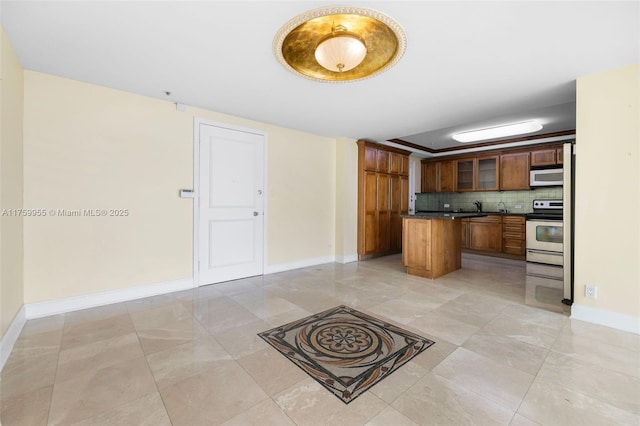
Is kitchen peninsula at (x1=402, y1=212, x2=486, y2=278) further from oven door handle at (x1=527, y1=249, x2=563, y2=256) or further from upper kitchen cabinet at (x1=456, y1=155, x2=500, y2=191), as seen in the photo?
upper kitchen cabinet at (x1=456, y1=155, x2=500, y2=191)

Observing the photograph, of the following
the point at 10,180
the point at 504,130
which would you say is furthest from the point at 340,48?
the point at 504,130

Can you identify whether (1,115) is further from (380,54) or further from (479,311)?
(479,311)

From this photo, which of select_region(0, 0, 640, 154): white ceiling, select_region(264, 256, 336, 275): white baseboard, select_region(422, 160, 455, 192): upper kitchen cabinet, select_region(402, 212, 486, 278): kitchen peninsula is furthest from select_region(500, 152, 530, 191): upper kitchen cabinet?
select_region(264, 256, 336, 275): white baseboard

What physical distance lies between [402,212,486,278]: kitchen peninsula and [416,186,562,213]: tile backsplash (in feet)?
8.66

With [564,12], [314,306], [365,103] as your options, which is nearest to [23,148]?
[314,306]

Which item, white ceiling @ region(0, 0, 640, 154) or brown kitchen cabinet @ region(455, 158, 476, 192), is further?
brown kitchen cabinet @ region(455, 158, 476, 192)

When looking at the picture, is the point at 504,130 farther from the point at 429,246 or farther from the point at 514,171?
the point at 429,246

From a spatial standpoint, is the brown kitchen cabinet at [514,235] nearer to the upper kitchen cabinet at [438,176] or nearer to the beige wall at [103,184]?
the upper kitchen cabinet at [438,176]

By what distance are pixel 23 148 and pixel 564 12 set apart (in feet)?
15.1

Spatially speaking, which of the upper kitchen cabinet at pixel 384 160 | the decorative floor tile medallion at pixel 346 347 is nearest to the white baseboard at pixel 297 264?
the decorative floor tile medallion at pixel 346 347

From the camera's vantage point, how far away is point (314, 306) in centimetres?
300

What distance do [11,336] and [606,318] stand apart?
5.17m

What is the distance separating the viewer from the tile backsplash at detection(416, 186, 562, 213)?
5.75 metres

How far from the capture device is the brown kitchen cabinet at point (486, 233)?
5781mm
